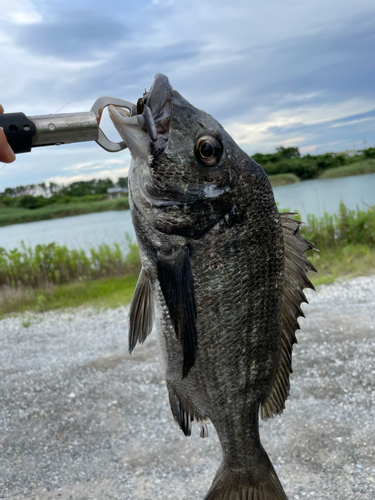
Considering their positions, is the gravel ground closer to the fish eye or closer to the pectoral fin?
the pectoral fin

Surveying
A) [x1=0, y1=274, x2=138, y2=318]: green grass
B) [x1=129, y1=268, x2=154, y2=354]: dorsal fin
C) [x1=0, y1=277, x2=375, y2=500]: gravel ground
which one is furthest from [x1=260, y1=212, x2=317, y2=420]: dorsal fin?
[x1=0, y1=274, x2=138, y2=318]: green grass

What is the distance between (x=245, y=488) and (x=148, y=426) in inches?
93.8

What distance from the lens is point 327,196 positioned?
662 inches

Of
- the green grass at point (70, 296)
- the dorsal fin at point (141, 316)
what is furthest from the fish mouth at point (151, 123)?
the green grass at point (70, 296)

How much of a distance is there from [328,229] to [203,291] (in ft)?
32.0

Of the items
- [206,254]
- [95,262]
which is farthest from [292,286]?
[95,262]

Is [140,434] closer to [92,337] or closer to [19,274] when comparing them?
[92,337]

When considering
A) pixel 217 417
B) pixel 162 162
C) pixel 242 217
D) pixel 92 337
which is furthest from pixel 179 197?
pixel 92 337

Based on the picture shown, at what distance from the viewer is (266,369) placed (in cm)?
216

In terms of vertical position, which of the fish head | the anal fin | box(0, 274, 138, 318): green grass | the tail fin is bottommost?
box(0, 274, 138, 318): green grass

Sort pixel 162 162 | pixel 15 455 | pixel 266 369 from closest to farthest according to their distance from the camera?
pixel 162 162
pixel 266 369
pixel 15 455

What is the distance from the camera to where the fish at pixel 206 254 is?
1.82m

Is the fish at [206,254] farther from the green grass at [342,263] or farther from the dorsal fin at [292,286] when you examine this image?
the green grass at [342,263]

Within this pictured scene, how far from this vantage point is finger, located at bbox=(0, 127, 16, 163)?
1868 mm
